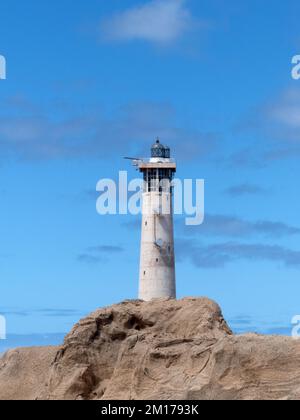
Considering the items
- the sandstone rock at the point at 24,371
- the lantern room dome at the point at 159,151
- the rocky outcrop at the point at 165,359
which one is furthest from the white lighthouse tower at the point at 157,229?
the rocky outcrop at the point at 165,359

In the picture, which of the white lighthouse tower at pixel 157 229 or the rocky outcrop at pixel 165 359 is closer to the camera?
the rocky outcrop at pixel 165 359

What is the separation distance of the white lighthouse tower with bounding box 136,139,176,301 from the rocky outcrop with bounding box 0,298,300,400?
17.5m

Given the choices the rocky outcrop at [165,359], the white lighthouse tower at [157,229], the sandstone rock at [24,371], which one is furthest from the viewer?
the white lighthouse tower at [157,229]

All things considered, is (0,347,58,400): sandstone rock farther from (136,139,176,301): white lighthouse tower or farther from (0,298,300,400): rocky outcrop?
(136,139,176,301): white lighthouse tower

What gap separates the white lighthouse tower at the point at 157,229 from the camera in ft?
229

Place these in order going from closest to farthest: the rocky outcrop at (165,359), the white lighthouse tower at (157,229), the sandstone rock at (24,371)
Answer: the rocky outcrop at (165,359) < the sandstone rock at (24,371) < the white lighthouse tower at (157,229)

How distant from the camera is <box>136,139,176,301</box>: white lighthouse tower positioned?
69.9 meters

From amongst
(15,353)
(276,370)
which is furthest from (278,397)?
(15,353)

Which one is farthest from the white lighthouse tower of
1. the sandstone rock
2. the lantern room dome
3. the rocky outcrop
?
the rocky outcrop

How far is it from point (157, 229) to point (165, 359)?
2345 cm

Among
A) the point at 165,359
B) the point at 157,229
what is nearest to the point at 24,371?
the point at 165,359

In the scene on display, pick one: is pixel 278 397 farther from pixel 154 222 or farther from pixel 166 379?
pixel 154 222

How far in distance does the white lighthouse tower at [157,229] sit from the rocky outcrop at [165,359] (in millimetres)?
17458

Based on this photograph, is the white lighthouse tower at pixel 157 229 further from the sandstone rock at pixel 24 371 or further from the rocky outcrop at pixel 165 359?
the rocky outcrop at pixel 165 359
